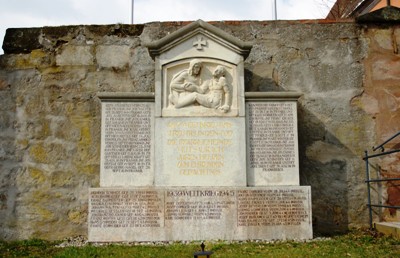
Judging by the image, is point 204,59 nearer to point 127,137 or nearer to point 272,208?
point 127,137

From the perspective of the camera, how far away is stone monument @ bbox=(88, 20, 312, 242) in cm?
541

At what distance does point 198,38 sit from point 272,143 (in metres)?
1.77

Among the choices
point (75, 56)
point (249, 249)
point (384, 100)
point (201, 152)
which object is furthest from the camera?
point (75, 56)

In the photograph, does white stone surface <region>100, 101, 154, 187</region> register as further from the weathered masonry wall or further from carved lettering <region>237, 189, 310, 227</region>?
carved lettering <region>237, 189, 310, 227</region>

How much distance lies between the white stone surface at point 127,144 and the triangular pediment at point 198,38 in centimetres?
79

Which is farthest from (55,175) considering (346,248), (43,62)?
(346,248)

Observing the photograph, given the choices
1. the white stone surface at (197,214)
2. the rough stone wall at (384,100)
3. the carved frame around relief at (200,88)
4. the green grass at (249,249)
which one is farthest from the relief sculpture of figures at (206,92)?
the rough stone wall at (384,100)

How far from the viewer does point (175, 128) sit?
575 centimetres

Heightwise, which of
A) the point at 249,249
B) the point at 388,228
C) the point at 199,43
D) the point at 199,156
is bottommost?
the point at 249,249

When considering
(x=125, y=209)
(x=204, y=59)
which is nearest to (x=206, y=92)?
(x=204, y=59)

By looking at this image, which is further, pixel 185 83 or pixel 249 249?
pixel 185 83

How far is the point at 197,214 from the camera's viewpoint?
5418 mm

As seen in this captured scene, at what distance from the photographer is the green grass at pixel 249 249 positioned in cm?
449

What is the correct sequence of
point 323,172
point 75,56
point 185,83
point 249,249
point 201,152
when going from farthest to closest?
point 75,56
point 323,172
point 185,83
point 201,152
point 249,249
